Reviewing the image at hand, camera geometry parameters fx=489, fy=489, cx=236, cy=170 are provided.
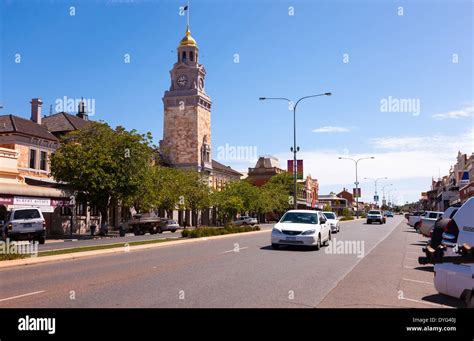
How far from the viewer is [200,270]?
13.3 metres

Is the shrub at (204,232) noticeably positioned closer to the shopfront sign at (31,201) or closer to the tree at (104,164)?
the tree at (104,164)

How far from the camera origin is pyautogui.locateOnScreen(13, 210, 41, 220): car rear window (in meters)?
26.7

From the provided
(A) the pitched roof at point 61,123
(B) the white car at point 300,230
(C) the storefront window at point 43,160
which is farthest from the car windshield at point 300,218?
(A) the pitched roof at point 61,123

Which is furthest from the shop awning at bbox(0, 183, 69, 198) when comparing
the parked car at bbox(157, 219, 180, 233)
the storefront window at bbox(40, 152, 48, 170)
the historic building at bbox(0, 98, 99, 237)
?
the parked car at bbox(157, 219, 180, 233)

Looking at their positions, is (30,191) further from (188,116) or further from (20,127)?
(188,116)

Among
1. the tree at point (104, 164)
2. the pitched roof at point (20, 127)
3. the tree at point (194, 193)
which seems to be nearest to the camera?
the tree at point (104, 164)

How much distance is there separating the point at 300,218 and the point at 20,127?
1247 inches

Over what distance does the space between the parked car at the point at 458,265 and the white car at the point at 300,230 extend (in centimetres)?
1106

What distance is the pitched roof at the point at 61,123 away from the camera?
51112 millimetres

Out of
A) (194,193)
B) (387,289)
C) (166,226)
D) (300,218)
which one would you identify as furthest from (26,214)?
(194,193)

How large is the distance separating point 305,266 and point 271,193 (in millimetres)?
76382

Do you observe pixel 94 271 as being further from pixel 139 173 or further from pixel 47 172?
pixel 47 172

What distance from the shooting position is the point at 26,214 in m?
27.0

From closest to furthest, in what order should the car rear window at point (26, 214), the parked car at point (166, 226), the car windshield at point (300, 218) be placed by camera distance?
the car windshield at point (300, 218)
the car rear window at point (26, 214)
the parked car at point (166, 226)
